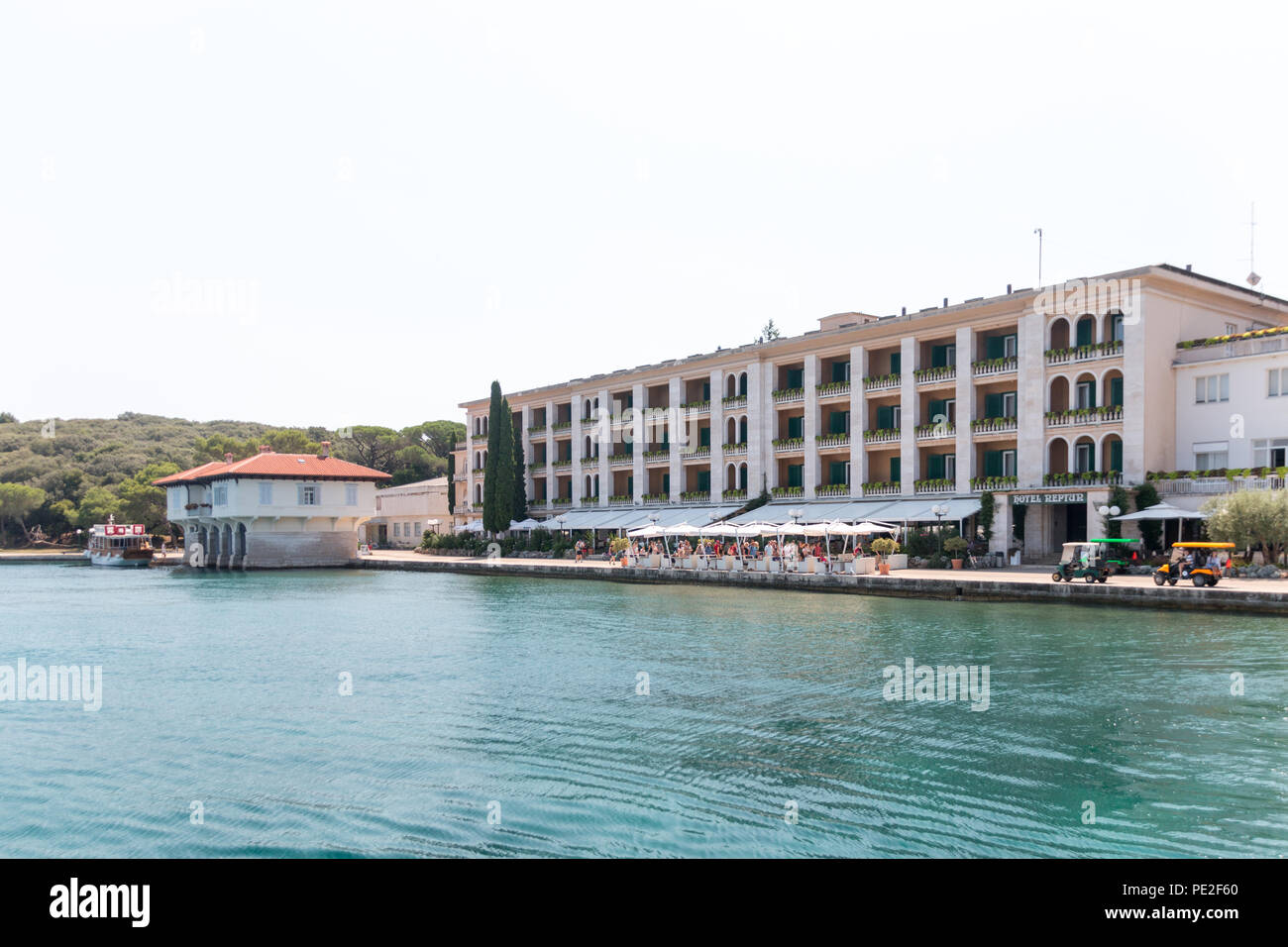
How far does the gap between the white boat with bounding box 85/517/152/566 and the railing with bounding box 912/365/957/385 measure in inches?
2791

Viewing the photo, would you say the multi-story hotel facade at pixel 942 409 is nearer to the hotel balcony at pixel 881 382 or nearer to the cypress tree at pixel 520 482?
the hotel balcony at pixel 881 382

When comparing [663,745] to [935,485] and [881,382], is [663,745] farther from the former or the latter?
[881,382]

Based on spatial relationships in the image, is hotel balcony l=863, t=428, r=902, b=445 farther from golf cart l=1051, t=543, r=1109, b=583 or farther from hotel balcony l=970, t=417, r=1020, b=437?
golf cart l=1051, t=543, r=1109, b=583

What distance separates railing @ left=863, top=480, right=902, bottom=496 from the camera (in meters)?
56.2

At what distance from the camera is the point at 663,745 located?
15.8 meters

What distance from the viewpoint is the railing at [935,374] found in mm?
54375

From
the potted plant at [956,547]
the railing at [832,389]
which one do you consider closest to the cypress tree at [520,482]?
the railing at [832,389]

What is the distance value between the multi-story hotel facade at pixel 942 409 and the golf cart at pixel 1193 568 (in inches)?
378

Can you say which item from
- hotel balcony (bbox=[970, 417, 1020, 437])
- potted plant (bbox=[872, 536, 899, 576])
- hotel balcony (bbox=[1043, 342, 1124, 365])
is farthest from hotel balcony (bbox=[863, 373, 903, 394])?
potted plant (bbox=[872, 536, 899, 576])

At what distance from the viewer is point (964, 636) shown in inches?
1106

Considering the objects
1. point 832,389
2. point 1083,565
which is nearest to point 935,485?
point 832,389
